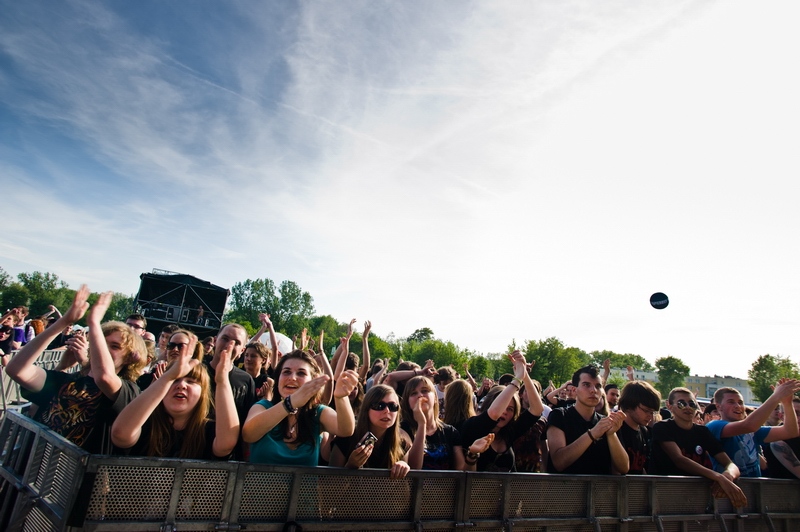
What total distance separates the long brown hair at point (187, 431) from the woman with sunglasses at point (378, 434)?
903 mm

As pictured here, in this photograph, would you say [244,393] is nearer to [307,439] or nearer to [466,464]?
[307,439]

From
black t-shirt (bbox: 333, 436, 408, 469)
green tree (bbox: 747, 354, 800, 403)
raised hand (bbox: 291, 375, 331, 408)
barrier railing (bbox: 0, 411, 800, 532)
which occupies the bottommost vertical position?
barrier railing (bbox: 0, 411, 800, 532)

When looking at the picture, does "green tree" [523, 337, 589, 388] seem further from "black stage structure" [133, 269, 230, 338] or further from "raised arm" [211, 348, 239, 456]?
"raised arm" [211, 348, 239, 456]

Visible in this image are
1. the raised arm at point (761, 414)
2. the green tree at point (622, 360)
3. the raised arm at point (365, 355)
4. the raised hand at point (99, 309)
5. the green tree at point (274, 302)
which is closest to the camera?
the raised hand at point (99, 309)

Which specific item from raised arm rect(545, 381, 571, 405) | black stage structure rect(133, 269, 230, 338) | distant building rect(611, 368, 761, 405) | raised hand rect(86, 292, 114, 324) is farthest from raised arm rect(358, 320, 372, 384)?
distant building rect(611, 368, 761, 405)

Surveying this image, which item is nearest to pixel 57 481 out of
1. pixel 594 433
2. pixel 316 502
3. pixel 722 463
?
pixel 316 502

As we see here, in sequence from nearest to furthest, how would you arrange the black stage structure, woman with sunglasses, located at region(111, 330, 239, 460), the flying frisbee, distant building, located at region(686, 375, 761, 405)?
1. woman with sunglasses, located at region(111, 330, 239, 460)
2. the flying frisbee
3. the black stage structure
4. distant building, located at region(686, 375, 761, 405)

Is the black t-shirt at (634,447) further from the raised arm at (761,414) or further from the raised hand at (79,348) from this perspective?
the raised hand at (79,348)

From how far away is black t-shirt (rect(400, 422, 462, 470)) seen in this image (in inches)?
147

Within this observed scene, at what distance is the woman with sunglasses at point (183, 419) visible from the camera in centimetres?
264

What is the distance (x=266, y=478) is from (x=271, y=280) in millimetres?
112538

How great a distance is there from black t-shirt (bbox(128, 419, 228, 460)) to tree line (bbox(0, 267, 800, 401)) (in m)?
48.6

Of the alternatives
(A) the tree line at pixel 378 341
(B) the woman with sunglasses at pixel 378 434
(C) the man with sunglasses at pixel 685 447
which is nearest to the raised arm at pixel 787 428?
(C) the man with sunglasses at pixel 685 447

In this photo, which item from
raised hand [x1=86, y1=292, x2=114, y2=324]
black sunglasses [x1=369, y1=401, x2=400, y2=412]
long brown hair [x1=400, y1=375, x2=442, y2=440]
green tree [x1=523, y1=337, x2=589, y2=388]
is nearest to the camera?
raised hand [x1=86, y1=292, x2=114, y2=324]
